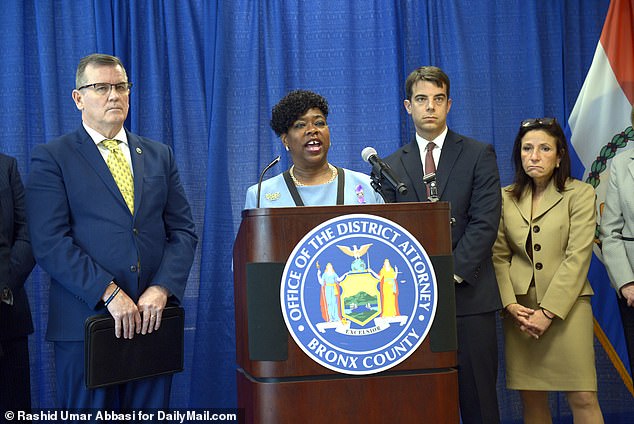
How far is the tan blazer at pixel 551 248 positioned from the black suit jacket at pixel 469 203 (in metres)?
0.27

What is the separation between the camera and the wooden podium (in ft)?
6.72

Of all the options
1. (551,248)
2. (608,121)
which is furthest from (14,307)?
(608,121)

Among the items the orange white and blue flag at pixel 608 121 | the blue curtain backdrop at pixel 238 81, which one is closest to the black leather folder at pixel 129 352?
the blue curtain backdrop at pixel 238 81

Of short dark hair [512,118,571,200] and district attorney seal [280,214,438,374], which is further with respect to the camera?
short dark hair [512,118,571,200]

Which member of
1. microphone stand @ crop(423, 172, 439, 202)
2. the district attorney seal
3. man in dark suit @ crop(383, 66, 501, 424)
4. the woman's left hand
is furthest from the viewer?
the woman's left hand

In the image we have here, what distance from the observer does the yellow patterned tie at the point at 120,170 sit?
107 inches

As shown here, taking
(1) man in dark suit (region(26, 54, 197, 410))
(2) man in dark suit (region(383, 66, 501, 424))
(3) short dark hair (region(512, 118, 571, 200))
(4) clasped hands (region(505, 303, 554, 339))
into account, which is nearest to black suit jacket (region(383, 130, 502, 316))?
(2) man in dark suit (region(383, 66, 501, 424))

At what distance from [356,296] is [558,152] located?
1769 mm

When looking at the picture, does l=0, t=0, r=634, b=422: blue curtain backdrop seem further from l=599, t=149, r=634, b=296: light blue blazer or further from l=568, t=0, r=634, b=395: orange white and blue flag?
l=599, t=149, r=634, b=296: light blue blazer

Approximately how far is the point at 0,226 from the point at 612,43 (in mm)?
3181

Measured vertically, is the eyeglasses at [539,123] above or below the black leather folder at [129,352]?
above

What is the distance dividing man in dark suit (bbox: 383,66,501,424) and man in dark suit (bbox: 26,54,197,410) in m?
0.96

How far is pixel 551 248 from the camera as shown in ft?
10.8

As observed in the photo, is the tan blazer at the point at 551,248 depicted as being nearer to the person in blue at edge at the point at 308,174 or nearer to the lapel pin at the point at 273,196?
the person in blue at edge at the point at 308,174
